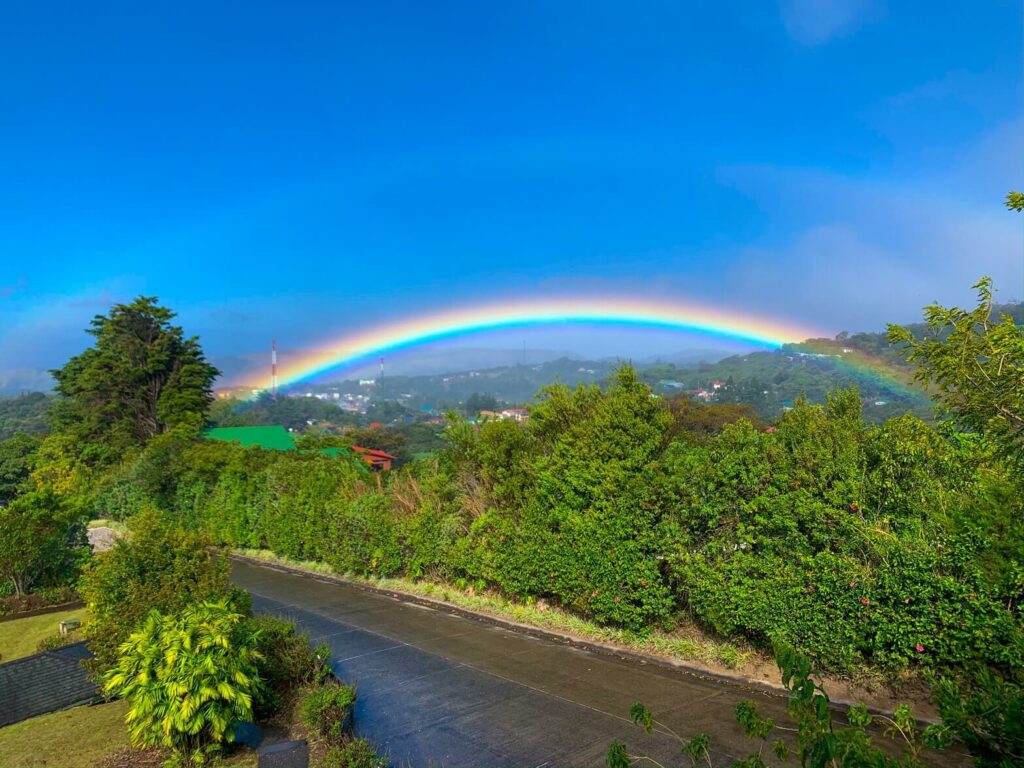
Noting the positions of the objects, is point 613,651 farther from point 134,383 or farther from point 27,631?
point 134,383

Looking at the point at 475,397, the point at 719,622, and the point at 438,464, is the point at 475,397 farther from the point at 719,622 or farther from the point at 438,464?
the point at 719,622

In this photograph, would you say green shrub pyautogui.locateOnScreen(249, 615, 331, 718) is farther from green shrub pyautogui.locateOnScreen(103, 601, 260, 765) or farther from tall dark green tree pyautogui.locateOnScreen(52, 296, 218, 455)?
tall dark green tree pyautogui.locateOnScreen(52, 296, 218, 455)

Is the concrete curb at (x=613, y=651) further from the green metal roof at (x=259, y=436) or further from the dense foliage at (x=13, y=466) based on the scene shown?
the dense foliage at (x=13, y=466)

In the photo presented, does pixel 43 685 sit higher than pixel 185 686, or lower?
lower

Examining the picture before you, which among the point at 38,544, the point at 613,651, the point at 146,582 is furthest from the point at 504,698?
the point at 38,544

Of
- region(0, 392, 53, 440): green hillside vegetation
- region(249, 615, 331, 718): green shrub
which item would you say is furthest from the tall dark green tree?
region(0, 392, 53, 440): green hillside vegetation
